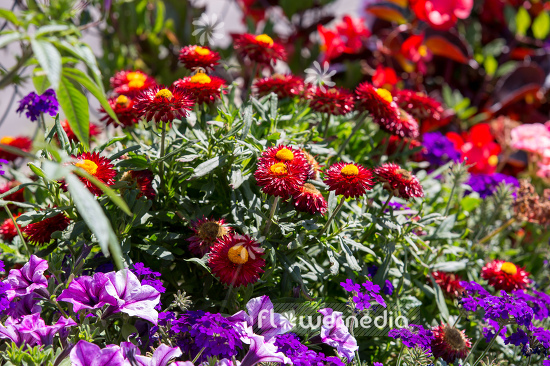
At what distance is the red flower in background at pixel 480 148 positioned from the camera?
7.39 feet

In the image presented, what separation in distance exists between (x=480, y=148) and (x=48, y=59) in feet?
6.55

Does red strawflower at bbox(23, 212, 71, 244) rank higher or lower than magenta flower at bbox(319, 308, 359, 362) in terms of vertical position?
higher

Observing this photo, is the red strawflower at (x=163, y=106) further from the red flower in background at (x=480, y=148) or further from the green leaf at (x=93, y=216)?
the red flower in background at (x=480, y=148)

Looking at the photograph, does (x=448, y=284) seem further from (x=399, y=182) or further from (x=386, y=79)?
(x=386, y=79)

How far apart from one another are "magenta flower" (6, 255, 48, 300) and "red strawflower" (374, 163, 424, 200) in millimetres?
752

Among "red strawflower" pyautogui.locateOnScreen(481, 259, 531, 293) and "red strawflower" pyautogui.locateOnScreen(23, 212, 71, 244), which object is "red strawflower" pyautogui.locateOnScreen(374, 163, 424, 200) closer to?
"red strawflower" pyautogui.locateOnScreen(481, 259, 531, 293)

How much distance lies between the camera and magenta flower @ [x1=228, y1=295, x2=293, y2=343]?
1.05m

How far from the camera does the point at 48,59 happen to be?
67cm

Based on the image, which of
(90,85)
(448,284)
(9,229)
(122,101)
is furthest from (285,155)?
(9,229)

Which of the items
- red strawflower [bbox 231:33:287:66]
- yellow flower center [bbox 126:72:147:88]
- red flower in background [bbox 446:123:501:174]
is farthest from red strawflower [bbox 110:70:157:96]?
red flower in background [bbox 446:123:501:174]

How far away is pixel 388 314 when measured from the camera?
1.30 m

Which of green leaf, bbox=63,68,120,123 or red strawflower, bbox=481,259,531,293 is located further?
red strawflower, bbox=481,259,531,293

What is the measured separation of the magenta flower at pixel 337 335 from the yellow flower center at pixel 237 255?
0.23 meters

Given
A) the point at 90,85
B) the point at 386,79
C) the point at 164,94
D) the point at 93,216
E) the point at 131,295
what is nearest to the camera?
the point at 93,216
